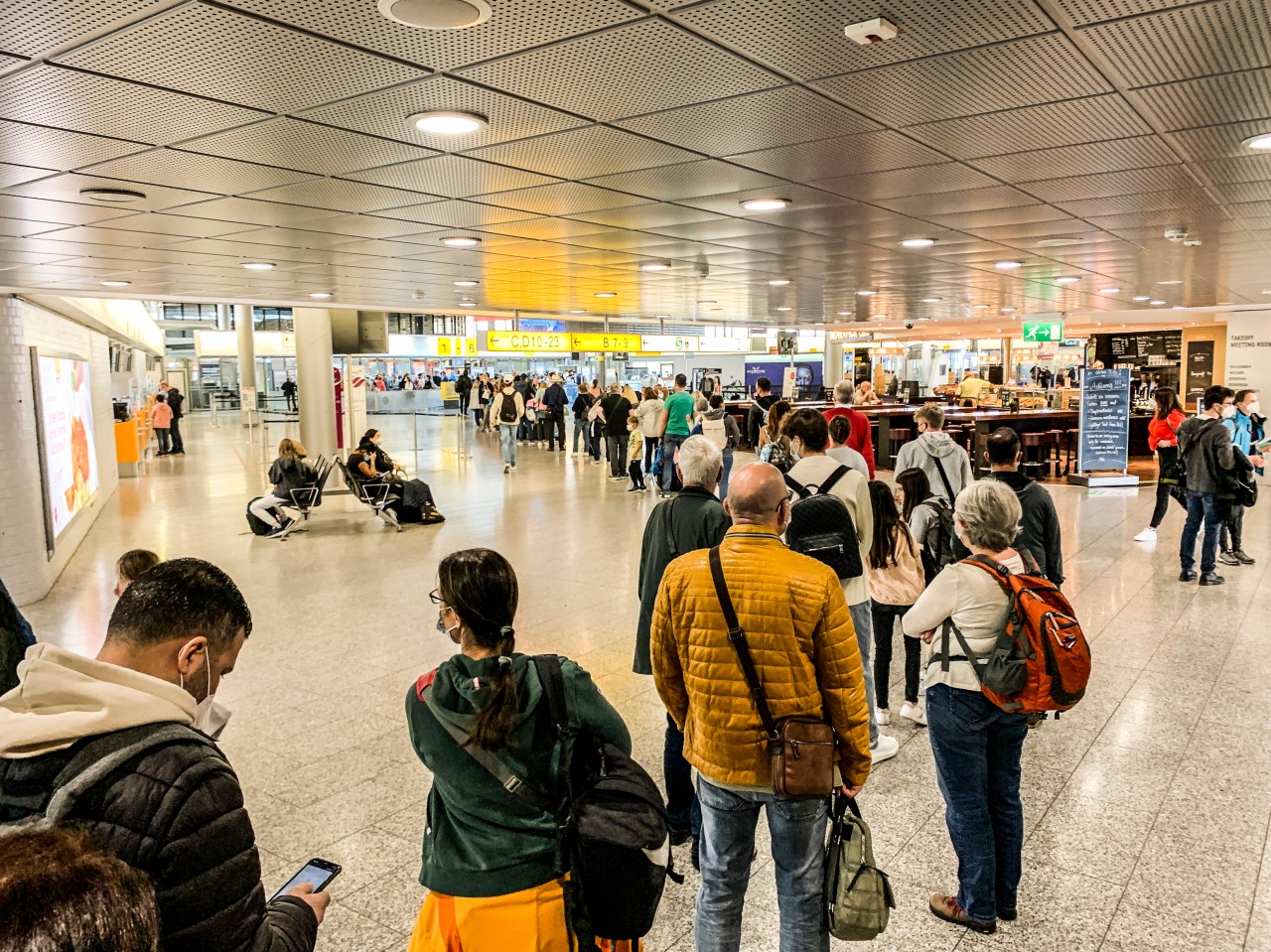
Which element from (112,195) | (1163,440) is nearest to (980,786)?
(112,195)

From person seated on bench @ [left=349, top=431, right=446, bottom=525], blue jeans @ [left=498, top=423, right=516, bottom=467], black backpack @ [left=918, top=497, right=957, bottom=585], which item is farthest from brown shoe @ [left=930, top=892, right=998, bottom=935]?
blue jeans @ [left=498, top=423, right=516, bottom=467]

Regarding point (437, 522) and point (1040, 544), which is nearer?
point (1040, 544)

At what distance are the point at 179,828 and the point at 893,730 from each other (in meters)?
4.21

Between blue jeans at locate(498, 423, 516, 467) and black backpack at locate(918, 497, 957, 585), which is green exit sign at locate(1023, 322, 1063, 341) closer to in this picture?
blue jeans at locate(498, 423, 516, 467)

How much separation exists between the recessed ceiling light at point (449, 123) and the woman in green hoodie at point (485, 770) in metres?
2.36

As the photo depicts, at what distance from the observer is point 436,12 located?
2506mm

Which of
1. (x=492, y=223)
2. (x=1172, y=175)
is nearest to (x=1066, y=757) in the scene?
(x=1172, y=175)

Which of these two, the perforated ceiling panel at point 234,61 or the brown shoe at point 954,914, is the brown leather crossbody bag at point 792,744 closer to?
the brown shoe at point 954,914

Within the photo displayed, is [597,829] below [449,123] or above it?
below

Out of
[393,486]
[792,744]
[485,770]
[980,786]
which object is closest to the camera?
[485,770]

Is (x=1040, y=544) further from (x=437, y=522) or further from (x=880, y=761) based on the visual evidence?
(x=437, y=522)

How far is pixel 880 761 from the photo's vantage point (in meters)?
4.44

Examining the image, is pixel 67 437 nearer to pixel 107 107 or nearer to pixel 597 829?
pixel 107 107

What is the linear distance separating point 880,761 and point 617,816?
9.56 feet
